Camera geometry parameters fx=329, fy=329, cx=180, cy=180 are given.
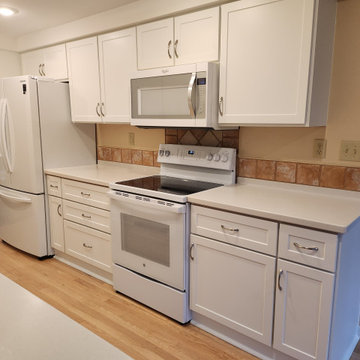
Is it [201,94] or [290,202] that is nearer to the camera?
[290,202]

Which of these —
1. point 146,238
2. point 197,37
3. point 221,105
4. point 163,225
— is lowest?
point 146,238

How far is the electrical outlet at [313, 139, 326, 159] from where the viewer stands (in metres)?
2.01

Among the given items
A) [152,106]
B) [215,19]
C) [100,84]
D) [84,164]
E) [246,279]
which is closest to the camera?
[246,279]

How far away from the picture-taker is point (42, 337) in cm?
71

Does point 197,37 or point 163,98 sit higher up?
point 197,37

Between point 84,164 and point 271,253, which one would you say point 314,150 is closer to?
point 271,253

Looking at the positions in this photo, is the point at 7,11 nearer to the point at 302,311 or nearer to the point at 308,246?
the point at 308,246

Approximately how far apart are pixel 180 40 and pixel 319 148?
3.79 ft

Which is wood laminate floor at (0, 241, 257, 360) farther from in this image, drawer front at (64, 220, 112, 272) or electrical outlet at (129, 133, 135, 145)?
electrical outlet at (129, 133, 135, 145)

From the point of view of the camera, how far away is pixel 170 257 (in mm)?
2129

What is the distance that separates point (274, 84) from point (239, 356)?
1.57 metres

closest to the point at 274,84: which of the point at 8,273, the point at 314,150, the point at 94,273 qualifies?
the point at 314,150

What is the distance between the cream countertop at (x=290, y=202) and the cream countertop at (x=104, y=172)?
0.88m

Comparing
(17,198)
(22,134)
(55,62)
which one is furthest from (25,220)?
(55,62)
